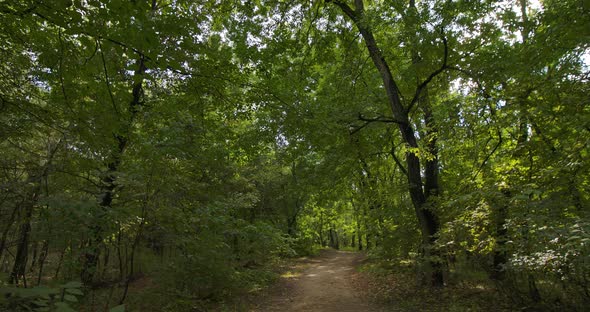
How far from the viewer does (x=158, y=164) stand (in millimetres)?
6641

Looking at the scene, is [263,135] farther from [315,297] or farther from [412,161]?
[315,297]

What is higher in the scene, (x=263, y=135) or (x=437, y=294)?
(x=263, y=135)

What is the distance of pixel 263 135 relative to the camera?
8227mm

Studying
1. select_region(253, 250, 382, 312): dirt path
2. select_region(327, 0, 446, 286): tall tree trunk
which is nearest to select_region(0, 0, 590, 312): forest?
select_region(327, 0, 446, 286): tall tree trunk

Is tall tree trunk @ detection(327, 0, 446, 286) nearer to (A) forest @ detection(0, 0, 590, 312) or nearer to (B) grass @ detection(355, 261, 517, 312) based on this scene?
(A) forest @ detection(0, 0, 590, 312)

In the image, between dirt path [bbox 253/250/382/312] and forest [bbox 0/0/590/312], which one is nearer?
forest [bbox 0/0/590/312]

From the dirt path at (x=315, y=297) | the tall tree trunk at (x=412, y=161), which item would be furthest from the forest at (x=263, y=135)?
the dirt path at (x=315, y=297)

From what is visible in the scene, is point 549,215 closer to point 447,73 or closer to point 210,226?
point 447,73

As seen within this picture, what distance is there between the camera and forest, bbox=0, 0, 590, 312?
4289mm

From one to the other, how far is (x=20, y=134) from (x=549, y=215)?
745 centimetres

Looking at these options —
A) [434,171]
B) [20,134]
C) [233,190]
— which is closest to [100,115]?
[20,134]

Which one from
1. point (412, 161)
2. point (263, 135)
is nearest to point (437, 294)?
point (412, 161)

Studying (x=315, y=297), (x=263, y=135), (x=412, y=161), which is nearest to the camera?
(x=263, y=135)

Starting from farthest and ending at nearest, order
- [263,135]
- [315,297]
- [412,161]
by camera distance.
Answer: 1. [315,297]
2. [412,161]
3. [263,135]
